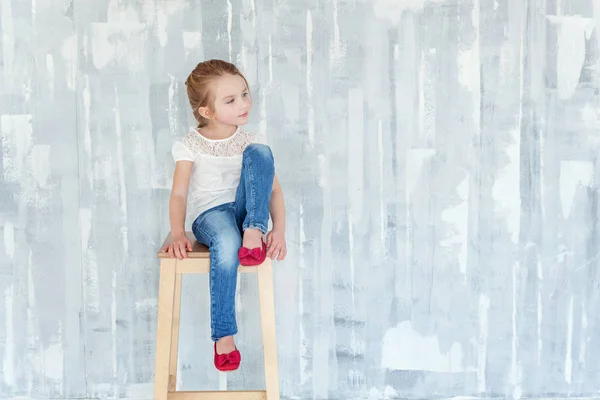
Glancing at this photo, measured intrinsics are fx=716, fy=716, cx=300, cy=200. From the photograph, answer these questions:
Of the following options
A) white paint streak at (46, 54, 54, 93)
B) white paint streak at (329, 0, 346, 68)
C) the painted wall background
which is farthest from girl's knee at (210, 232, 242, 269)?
white paint streak at (46, 54, 54, 93)

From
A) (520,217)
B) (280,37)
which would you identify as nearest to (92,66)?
(280,37)

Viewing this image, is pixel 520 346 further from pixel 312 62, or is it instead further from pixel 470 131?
pixel 312 62

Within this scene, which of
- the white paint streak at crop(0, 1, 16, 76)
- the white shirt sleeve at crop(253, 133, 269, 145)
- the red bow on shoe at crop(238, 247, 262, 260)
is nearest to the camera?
the red bow on shoe at crop(238, 247, 262, 260)

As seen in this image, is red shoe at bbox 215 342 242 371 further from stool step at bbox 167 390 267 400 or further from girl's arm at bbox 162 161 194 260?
girl's arm at bbox 162 161 194 260

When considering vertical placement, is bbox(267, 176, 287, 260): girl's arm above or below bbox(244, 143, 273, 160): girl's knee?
below

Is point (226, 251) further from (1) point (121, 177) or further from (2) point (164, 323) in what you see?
(1) point (121, 177)

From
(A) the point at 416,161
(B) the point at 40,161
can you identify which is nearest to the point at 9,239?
(B) the point at 40,161

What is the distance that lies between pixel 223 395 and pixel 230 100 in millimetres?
770

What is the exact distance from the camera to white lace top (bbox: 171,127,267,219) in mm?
1914

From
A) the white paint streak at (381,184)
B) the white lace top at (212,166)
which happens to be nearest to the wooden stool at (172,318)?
the white lace top at (212,166)

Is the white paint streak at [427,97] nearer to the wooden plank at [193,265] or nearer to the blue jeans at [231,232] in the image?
the blue jeans at [231,232]

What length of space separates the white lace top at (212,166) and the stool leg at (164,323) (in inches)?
8.5

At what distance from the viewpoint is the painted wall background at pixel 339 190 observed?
2.13m

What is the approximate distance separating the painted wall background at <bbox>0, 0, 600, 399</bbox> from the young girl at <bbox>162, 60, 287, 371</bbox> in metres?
0.24
